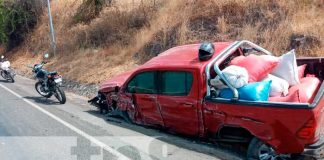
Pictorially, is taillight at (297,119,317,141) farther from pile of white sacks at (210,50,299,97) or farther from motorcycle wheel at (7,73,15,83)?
motorcycle wheel at (7,73,15,83)

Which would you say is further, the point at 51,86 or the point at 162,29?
the point at 162,29

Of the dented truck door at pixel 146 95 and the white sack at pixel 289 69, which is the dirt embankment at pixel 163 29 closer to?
the white sack at pixel 289 69

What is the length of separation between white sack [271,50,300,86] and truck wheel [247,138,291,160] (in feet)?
4.32

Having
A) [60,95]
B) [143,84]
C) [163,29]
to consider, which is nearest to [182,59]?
[143,84]

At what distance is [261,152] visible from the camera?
6.10 metres

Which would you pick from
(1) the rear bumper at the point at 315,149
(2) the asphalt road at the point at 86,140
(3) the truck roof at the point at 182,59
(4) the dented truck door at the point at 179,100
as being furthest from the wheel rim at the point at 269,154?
(3) the truck roof at the point at 182,59

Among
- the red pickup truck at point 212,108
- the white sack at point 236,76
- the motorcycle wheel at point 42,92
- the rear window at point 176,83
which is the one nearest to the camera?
the red pickup truck at point 212,108

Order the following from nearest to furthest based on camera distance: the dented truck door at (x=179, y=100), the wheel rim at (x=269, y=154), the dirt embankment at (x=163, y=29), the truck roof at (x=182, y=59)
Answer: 1. the wheel rim at (x=269, y=154)
2. the dented truck door at (x=179, y=100)
3. the truck roof at (x=182, y=59)
4. the dirt embankment at (x=163, y=29)

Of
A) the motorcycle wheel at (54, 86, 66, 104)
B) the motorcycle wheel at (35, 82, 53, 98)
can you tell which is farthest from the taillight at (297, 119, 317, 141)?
the motorcycle wheel at (35, 82, 53, 98)

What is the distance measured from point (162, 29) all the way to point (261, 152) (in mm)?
10126

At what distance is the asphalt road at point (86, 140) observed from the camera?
22.3ft

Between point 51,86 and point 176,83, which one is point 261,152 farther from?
point 51,86

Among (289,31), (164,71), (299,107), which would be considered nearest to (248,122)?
(299,107)

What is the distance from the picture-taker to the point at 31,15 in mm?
31859
